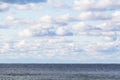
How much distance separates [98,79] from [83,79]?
3.84m

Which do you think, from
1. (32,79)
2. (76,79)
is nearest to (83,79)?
(76,79)

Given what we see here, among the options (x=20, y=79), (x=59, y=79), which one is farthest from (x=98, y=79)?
(x=20, y=79)

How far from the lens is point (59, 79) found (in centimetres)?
10825

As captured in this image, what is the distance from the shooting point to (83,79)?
105 meters

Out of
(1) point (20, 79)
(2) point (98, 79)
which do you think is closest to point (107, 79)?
(2) point (98, 79)

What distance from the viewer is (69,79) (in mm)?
106812

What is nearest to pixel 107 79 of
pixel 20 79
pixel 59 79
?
pixel 59 79

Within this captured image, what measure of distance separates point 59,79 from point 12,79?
1084 centimetres

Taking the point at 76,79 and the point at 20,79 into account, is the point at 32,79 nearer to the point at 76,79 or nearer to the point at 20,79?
the point at 20,79

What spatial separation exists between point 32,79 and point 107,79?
1668 centimetres

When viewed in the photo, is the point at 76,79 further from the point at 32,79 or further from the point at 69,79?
the point at 32,79

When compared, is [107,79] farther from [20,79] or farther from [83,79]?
[20,79]

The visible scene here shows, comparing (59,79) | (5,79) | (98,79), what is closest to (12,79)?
(5,79)

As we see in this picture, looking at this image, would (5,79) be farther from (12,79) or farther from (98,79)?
(98,79)
